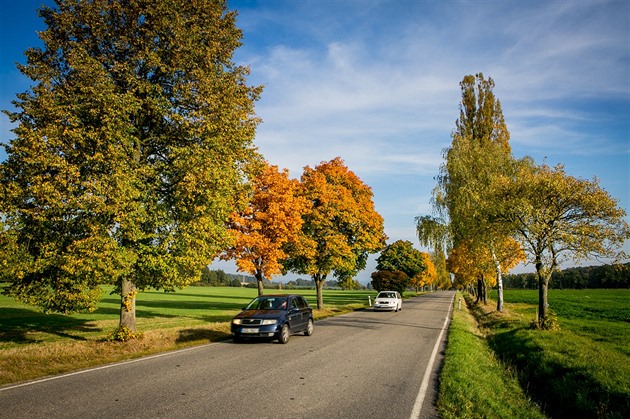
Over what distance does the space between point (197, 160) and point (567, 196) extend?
15223 mm

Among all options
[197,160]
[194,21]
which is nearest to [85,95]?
[197,160]

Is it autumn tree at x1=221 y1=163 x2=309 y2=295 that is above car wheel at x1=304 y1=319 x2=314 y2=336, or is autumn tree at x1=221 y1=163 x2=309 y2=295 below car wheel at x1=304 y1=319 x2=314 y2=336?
above

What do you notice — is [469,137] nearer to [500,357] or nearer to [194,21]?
[500,357]

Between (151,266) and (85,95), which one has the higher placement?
(85,95)

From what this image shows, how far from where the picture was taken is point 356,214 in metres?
30.5

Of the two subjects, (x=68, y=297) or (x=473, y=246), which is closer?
(x=68, y=297)

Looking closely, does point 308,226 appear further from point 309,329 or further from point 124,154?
point 124,154

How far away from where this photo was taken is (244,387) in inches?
298

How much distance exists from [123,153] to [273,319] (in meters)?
7.20

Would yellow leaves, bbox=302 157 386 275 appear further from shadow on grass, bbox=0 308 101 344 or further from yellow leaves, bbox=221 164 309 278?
shadow on grass, bbox=0 308 101 344

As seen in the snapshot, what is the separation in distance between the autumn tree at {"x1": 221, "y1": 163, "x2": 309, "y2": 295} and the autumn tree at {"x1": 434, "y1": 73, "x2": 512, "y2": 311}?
10372 millimetres

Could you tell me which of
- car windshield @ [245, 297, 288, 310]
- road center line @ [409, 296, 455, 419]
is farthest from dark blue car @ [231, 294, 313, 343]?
road center line @ [409, 296, 455, 419]

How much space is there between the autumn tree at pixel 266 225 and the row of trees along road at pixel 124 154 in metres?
6.65

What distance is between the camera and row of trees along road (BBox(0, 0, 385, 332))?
11031mm
